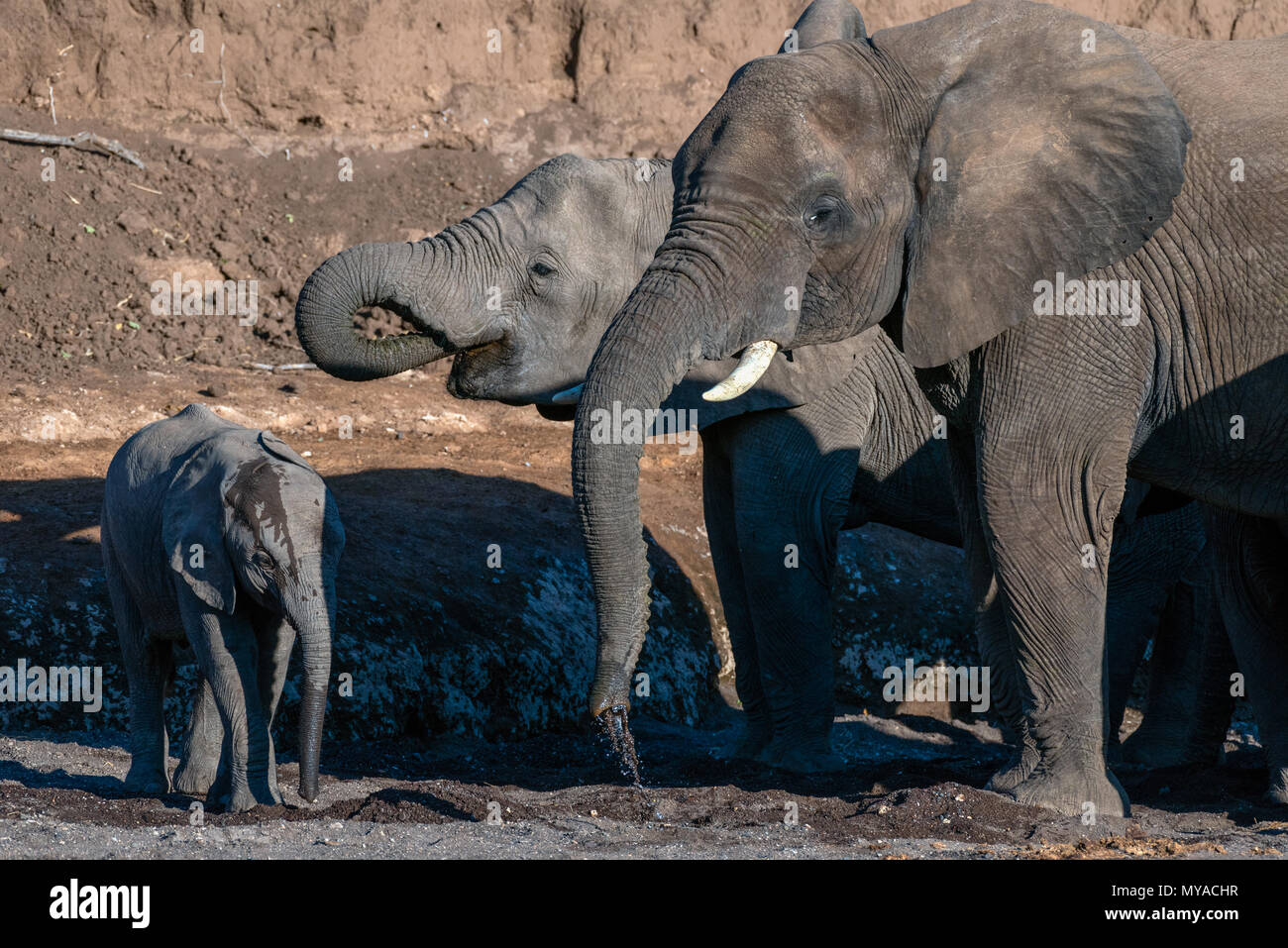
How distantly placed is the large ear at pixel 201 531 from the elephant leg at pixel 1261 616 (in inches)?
163

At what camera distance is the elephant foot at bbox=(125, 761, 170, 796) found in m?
7.41

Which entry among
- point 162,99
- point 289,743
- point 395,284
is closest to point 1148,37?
point 395,284

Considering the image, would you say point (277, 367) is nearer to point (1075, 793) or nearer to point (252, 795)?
point (252, 795)

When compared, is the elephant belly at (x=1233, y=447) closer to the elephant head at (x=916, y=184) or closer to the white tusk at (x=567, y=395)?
the elephant head at (x=916, y=184)

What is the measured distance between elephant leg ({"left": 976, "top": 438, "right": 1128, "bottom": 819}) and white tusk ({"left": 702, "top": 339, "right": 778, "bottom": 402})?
928mm

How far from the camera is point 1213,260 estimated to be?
19.9 feet

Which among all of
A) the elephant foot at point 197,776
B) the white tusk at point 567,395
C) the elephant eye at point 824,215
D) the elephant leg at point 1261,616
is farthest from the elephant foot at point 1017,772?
the elephant foot at point 197,776

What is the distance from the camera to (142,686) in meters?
7.62

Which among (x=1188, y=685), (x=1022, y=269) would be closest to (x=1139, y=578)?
(x=1188, y=685)

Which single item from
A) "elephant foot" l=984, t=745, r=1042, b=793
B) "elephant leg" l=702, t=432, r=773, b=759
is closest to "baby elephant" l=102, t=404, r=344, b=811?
"elephant leg" l=702, t=432, r=773, b=759

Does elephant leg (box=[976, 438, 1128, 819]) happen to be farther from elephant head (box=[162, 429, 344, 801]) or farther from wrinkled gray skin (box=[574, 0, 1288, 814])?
elephant head (box=[162, 429, 344, 801])

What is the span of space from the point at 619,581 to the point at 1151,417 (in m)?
2.09

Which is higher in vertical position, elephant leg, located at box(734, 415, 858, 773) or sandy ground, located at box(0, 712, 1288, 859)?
elephant leg, located at box(734, 415, 858, 773)

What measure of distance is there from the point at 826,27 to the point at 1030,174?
5.91ft
